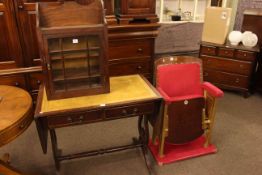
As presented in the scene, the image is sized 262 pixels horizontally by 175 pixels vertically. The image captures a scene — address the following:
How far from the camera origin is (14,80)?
8.35 feet

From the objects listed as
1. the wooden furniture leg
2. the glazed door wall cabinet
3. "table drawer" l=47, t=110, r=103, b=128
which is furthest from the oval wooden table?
the glazed door wall cabinet

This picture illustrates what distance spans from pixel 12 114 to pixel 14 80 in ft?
4.00

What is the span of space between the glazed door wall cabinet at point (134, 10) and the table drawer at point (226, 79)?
124 centimetres

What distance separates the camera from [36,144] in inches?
94.0

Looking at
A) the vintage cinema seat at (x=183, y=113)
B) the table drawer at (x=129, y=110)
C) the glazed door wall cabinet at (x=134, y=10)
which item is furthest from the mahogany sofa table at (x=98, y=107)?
the glazed door wall cabinet at (x=134, y=10)

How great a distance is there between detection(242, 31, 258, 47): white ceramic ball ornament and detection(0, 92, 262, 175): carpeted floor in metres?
0.89

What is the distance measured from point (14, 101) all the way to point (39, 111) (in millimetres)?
228

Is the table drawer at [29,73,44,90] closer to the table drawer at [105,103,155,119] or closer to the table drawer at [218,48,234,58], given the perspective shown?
the table drawer at [105,103,155,119]

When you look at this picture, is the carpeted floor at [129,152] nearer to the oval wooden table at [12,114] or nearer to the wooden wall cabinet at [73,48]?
the oval wooden table at [12,114]

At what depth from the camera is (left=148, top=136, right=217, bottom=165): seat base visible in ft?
7.08

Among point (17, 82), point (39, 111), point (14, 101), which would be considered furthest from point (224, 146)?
point (17, 82)

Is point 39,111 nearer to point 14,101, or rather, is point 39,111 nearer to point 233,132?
point 14,101

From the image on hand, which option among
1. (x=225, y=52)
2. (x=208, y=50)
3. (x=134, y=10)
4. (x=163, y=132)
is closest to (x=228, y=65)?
(x=225, y=52)

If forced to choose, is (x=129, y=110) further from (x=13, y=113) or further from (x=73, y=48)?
(x=13, y=113)
